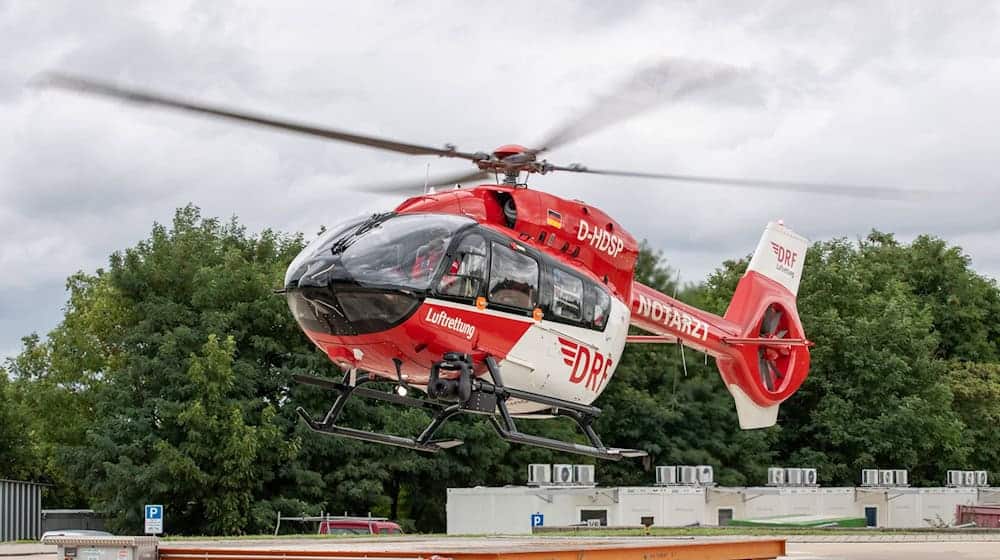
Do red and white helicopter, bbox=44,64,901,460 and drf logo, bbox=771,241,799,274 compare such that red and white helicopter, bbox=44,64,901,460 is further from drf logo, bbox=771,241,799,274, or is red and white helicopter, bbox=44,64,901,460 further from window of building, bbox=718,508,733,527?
window of building, bbox=718,508,733,527

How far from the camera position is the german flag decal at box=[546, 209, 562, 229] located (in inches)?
741

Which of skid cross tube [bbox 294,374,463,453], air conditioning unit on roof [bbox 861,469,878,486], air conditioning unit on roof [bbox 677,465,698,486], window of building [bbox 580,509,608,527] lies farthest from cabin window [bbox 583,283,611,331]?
air conditioning unit on roof [bbox 861,469,878,486]

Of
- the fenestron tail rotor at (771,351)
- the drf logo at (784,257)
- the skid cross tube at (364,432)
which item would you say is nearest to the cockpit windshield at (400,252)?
the skid cross tube at (364,432)

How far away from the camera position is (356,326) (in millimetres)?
16844

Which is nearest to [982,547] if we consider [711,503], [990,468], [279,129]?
[711,503]

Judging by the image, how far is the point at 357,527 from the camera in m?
33.5

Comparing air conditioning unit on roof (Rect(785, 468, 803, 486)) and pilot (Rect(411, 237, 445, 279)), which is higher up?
pilot (Rect(411, 237, 445, 279))

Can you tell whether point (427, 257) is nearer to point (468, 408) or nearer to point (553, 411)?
point (468, 408)

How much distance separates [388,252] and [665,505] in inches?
896

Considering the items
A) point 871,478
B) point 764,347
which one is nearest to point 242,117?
point 764,347

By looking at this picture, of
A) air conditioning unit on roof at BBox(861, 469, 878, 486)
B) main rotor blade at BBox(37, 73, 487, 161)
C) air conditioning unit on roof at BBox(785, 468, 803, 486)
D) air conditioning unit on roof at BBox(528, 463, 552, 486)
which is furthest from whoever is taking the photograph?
air conditioning unit on roof at BBox(861, 469, 878, 486)

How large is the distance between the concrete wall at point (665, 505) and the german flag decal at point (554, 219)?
17.4 meters

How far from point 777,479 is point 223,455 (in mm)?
18000

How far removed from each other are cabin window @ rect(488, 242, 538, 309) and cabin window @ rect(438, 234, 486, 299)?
9.4 inches
